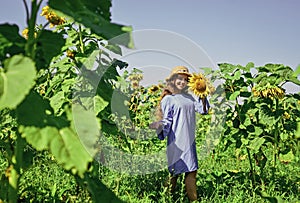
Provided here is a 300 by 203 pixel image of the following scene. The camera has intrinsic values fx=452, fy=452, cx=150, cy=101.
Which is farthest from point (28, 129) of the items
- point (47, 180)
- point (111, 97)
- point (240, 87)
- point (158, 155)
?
point (158, 155)

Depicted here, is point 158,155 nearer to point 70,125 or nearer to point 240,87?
point 240,87

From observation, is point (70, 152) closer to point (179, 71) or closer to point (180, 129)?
point (180, 129)

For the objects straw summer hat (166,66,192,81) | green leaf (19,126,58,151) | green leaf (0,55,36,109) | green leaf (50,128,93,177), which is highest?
straw summer hat (166,66,192,81)

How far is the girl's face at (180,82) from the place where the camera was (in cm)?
471

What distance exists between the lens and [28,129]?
52.4 inches

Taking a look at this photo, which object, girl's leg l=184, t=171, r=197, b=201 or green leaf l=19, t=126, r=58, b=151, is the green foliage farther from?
girl's leg l=184, t=171, r=197, b=201

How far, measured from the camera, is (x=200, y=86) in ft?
15.5

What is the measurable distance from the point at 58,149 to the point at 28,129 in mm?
124

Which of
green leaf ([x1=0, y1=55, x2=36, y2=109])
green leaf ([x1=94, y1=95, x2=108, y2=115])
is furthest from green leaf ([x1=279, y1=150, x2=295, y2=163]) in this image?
green leaf ([x1=0, y1=55, x2=36, y2=109])

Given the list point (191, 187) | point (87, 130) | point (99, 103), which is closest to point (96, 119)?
point (87, 130)

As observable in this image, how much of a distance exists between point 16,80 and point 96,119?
33 centimetres

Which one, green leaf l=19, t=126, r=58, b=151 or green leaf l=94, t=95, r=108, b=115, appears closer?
green leaf l=19, t=126, r=58, b=151

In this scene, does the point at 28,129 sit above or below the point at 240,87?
below

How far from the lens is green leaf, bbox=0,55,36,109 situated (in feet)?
3.77
